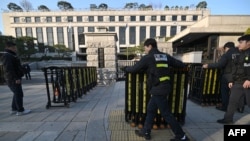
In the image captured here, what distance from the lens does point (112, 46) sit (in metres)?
9.66

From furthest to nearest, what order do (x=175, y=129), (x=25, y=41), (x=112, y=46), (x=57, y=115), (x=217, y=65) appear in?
(x=25, y=41)
(x=112, y=46)
(x=57, y=115)
(x=217, y=65)
(x=175, y=129)

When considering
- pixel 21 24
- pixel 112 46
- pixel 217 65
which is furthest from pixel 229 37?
pixel 21 24

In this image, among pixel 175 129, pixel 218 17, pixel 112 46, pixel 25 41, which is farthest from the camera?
pixel 25 41

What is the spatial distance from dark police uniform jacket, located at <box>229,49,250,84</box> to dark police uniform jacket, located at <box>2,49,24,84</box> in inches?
205

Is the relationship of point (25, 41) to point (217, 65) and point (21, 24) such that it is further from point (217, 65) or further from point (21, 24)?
point (217, 65)

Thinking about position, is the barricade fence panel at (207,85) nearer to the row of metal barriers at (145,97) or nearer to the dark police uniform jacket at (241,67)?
the dark police uniform jacket at (241,67)

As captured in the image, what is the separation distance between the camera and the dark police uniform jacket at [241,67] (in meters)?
2.88

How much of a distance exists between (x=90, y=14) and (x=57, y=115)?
5529cm

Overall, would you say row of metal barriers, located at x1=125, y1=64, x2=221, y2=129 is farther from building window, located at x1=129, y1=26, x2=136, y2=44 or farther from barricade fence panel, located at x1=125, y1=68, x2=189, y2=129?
building window, located at x1=129, y1=26, x2=136, y2=44

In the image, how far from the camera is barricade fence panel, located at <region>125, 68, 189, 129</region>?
3.10 m

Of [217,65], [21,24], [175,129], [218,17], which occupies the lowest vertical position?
[175,129]

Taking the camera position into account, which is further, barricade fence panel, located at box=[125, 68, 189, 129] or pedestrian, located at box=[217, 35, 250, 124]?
barricade fence panel, located at box=[125, 68, 189, 129]

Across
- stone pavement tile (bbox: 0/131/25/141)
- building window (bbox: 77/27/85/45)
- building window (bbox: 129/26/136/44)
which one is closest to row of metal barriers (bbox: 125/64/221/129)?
stone pavement tile (bbox: 0/131/25/141)

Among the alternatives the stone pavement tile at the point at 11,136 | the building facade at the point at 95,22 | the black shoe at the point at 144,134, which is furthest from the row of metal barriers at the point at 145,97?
the building facade at the point at 95,22
